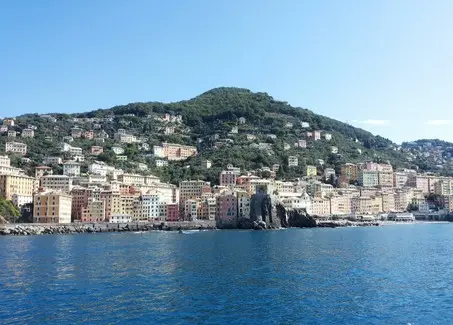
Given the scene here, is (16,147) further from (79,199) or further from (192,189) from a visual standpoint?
(192,189)

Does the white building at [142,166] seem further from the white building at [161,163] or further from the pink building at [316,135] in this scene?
the pink building at [316,135]

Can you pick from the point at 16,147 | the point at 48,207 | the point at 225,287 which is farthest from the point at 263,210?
the point at 16,147

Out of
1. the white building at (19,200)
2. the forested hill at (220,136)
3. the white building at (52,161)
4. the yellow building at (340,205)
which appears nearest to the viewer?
the white building at (19,200)

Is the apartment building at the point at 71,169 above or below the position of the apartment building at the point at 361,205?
above

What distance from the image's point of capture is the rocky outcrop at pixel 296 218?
92.2m

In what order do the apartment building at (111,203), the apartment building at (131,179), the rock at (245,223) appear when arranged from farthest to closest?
the apartment building at (131,179) → the apartment building at (111,203) → the rock at (245,223)

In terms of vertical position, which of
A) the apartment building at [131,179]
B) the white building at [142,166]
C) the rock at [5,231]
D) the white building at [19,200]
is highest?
the white building at [142,166]

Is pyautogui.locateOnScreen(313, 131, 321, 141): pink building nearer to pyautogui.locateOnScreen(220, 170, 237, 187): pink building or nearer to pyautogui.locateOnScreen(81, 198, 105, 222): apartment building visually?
pyautogui.locateOnScreen(220, 170, 237, 187): pink building

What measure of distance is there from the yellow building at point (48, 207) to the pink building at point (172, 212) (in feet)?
70.4

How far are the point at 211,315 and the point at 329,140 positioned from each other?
161 metres

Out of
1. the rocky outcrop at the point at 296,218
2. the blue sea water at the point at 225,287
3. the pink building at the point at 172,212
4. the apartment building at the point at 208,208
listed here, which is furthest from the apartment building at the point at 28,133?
the blue sea water at the point at 225,287

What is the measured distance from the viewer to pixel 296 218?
313 ft

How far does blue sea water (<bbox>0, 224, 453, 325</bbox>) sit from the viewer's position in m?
22.2

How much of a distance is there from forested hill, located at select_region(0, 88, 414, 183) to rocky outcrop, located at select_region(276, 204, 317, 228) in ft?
106
